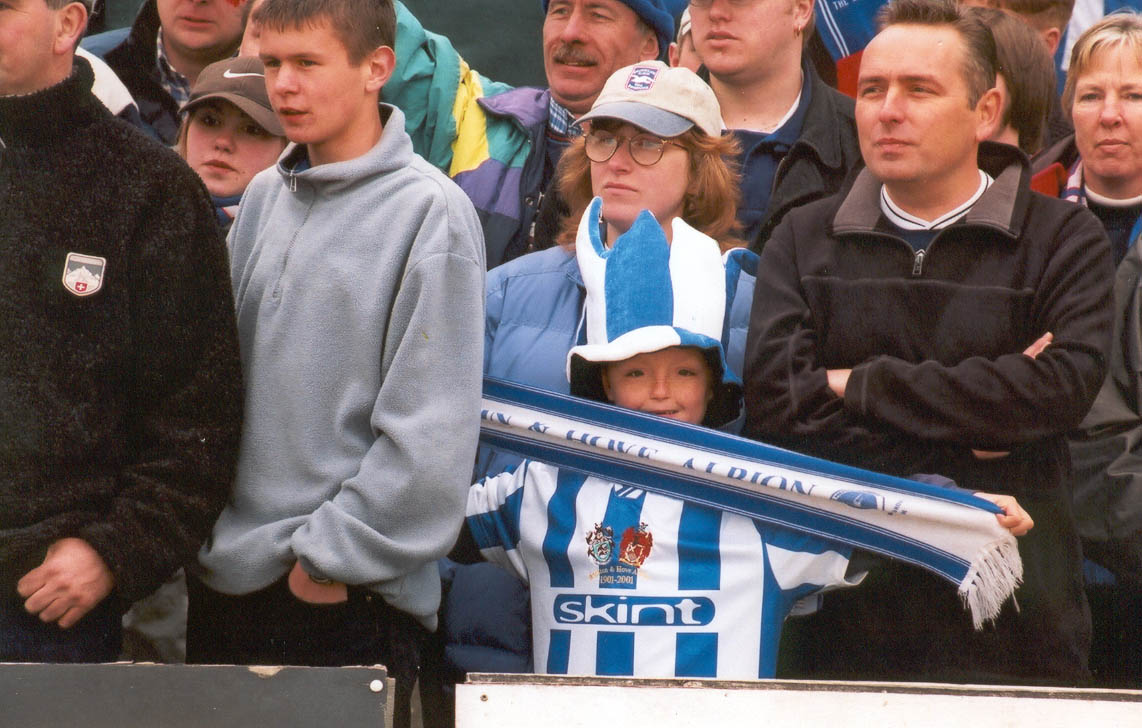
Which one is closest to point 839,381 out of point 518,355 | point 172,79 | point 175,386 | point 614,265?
point 614,265

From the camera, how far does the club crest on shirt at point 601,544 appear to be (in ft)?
8.96

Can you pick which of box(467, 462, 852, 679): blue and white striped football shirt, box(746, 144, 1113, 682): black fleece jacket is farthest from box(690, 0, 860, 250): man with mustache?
box(467, 462, 852, 679): blue and white striped football shirt

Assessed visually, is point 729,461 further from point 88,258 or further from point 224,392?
point 88,258

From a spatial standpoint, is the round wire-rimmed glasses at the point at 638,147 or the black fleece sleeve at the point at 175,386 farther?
the round wire-rimmed glasses at the point at 638,147

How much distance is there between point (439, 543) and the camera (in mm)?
2531

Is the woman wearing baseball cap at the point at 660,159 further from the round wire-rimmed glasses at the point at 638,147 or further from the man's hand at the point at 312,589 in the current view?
the man's hand at the point at 312,589

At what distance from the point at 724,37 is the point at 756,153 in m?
0.34

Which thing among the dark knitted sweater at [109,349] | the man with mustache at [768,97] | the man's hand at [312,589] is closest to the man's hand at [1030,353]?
the man with mustache at [768,97]

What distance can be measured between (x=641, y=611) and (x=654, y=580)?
0.21ft

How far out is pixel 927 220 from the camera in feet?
9.62

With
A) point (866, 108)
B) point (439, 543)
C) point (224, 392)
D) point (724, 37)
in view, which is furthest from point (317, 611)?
point (724, 37)

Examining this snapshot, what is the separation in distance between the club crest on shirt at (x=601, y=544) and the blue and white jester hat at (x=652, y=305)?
1.02 ft

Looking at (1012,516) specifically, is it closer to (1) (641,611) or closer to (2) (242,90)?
(1) (641,611)

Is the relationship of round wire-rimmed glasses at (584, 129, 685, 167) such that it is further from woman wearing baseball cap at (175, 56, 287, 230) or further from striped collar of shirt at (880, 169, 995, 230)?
woman wearing baseball cap at (175, 56, 287, 230)
